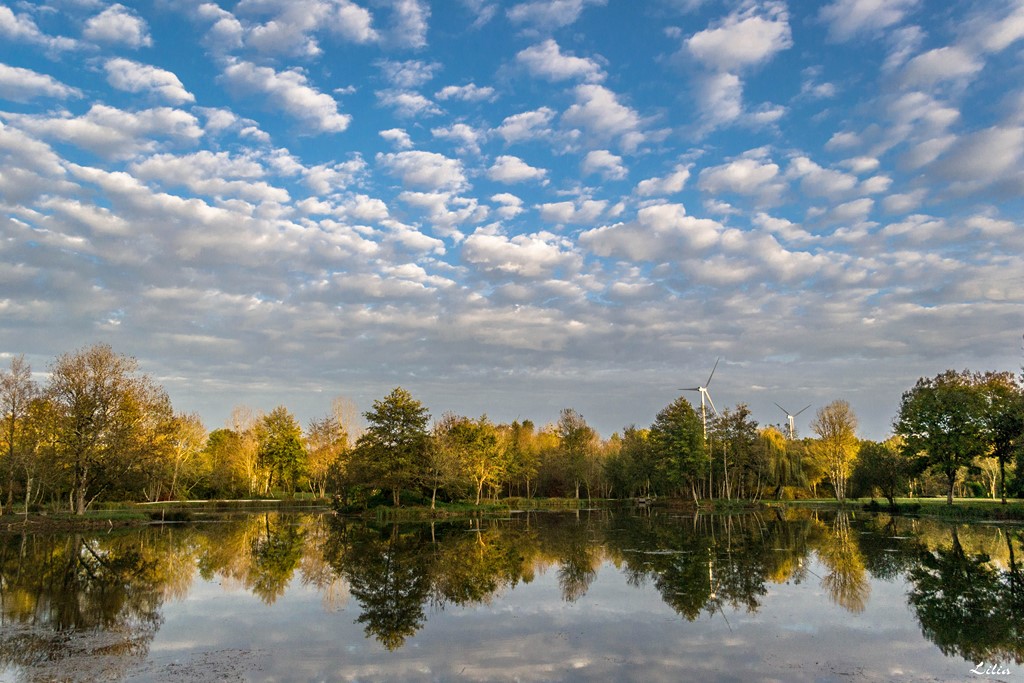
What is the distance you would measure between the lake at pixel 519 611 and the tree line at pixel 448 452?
17.4 metres

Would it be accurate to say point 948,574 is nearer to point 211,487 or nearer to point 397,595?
point 397,595

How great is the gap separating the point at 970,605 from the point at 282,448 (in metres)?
89.8

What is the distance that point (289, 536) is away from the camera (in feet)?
134

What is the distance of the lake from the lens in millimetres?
12539

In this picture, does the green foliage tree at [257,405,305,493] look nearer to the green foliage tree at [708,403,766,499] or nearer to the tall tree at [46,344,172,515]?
the tall tree at [46,344,172,515]

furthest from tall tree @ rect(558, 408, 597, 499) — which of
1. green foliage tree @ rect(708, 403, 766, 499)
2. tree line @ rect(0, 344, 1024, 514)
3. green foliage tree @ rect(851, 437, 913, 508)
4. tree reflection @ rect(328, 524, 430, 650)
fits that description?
tree reflection @ rect(328, 524, 430, 650)

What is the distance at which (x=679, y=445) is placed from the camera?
252ft

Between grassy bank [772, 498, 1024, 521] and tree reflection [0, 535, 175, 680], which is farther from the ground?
tree reflection [0, 535, 175, 680]

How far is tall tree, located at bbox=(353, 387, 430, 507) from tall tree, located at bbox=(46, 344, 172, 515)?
20.0 meters

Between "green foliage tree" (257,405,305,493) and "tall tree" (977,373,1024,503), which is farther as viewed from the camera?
"green foliage tree" (257,405,305,493)

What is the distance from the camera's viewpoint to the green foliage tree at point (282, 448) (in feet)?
309

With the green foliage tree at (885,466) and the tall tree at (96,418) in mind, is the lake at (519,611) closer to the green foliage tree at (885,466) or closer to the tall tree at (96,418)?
the tall tree at (96,418)

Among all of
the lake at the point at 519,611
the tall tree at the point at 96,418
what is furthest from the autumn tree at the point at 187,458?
the lake at the point at 519,611

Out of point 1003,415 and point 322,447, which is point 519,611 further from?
point 322,447
